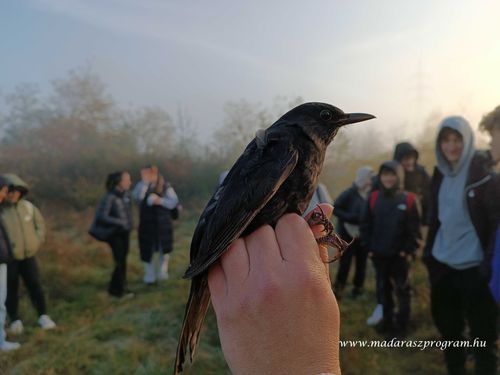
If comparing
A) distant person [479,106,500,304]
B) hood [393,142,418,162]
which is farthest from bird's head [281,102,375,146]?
hood [393,142,418,162]

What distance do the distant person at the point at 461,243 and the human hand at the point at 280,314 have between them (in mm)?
2759

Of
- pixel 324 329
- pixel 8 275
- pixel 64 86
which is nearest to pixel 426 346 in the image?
pixel 324 329

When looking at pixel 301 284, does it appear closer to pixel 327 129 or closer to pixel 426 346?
pixel 327 129

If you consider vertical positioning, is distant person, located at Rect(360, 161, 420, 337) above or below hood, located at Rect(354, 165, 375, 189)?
below

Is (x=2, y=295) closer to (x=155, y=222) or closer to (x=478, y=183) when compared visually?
(x=155, y=222)

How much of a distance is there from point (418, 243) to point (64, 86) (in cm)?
416

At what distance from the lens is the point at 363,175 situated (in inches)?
191

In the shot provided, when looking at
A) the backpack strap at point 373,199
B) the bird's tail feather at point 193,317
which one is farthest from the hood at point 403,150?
the bird's tail feather at point 193,317

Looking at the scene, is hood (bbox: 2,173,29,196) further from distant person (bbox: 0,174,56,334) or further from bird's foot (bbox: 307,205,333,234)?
bird's foot (bbox: 307,205,333,234)

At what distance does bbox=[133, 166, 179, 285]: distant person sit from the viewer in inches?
199

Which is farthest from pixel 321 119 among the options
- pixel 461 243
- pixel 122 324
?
pixel 122 324

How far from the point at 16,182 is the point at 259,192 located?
3.65 metres

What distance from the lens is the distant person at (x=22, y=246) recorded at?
13.8 feet

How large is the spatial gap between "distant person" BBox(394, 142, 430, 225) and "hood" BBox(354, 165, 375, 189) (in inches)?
13.7
